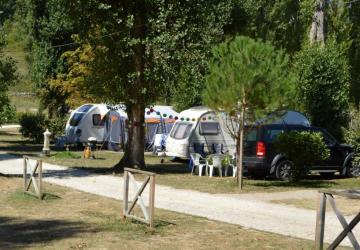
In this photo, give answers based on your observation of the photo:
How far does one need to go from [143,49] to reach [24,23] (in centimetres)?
2070

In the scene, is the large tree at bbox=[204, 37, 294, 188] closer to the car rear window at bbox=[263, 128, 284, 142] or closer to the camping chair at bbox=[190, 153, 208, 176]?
the car rear window at bbox=[263, 128, 284, 142]

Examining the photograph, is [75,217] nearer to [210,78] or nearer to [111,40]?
[210,78]

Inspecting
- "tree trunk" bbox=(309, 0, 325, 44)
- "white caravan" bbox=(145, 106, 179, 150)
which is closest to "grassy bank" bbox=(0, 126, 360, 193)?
"white caravan" bbox=(145, 106, 179, 150)

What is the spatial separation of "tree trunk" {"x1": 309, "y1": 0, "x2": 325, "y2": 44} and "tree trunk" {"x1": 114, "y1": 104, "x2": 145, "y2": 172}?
1178cm

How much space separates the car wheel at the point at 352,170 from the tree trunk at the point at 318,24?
389 inches

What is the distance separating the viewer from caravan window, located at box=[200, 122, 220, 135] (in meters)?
26.0

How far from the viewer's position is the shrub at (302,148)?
18484mm

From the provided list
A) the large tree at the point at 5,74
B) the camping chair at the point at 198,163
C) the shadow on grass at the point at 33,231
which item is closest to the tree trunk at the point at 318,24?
the camping chair at the point at 198,163

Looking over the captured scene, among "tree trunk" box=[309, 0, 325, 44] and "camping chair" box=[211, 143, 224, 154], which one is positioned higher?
"tree trunk" box=[309, 0, 325, 44]

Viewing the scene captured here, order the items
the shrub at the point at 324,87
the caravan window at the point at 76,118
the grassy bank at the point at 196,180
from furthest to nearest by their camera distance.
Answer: the caravan window at the point at 76,118 < the shrub at the point at 324,87 < the grassy bank at the point at 196,180

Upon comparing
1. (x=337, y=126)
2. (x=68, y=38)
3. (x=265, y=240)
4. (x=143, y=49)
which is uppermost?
(x=68, y=38)

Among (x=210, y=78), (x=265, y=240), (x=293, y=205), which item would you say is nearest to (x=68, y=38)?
(x=210, y=78)

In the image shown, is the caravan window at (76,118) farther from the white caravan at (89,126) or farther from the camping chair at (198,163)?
the camping chair at (198,163)

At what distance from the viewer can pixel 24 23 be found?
39.1 meters
